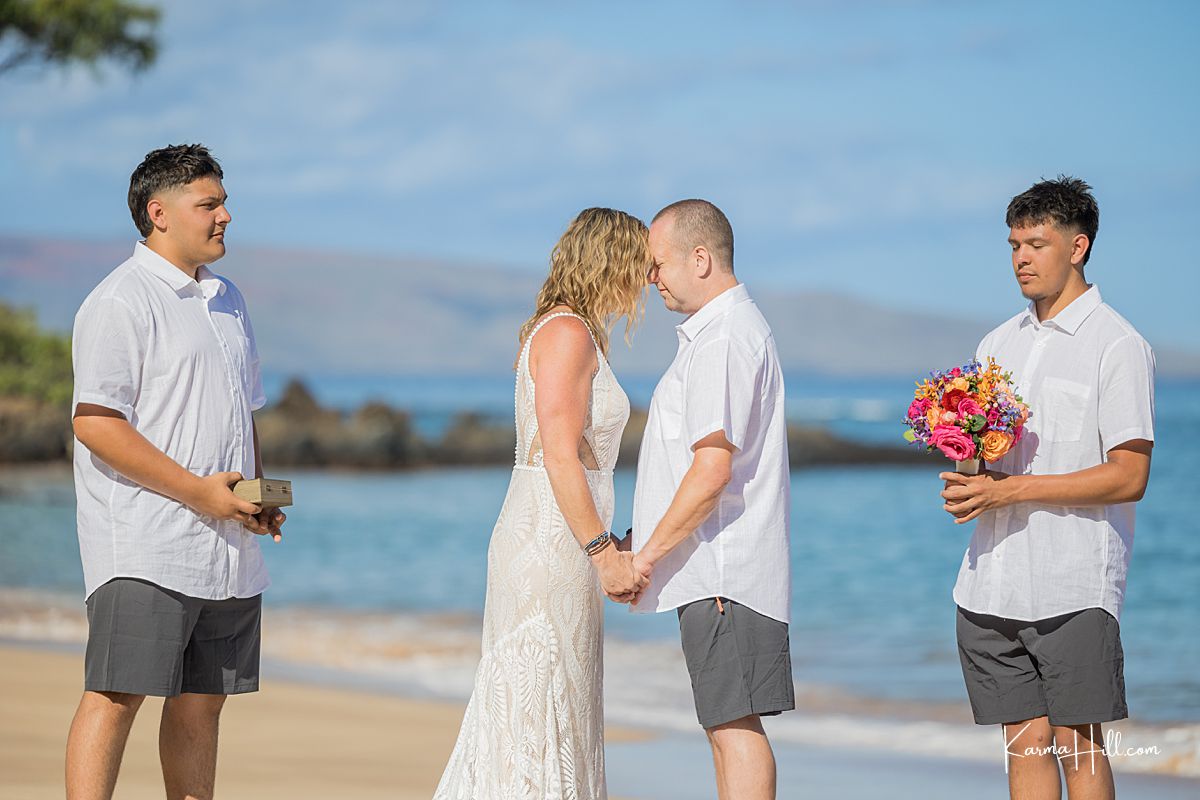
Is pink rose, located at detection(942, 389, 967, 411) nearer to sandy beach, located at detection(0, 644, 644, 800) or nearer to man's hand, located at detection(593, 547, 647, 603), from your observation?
man's hand, located at detection(593, 547, 647, 603)

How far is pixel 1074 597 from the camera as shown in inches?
144

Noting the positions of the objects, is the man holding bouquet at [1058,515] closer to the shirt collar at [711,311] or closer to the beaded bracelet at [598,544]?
the shirt collar at [711,311]

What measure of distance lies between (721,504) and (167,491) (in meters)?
1.48

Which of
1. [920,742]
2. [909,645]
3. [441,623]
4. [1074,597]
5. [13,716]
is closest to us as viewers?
[1074,597]

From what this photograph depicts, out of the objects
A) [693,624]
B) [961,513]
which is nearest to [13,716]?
[693,624]

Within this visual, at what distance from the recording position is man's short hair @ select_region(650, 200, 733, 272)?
3.84 meters

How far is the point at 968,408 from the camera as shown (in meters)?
3.66

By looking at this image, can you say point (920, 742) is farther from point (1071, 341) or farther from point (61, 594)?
point (61, 594)

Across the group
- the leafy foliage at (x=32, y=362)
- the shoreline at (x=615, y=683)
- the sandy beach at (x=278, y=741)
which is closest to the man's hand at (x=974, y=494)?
the sandy beach at (x=278, y=741)

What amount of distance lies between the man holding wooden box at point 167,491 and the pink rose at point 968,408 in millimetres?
1894

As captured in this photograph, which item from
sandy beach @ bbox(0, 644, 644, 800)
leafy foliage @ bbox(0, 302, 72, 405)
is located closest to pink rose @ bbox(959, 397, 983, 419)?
sandy beach @ bbox(0, 644, 644, 800)

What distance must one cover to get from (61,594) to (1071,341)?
10.7 metres

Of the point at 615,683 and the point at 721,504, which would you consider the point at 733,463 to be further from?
the point at 615,683

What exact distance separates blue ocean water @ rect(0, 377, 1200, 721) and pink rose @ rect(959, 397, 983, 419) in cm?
502
